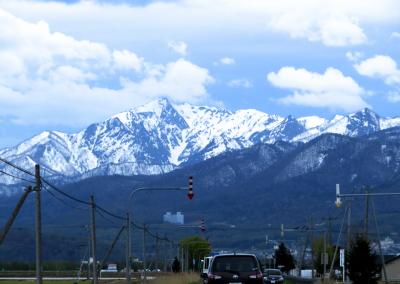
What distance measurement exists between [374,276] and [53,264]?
412ft

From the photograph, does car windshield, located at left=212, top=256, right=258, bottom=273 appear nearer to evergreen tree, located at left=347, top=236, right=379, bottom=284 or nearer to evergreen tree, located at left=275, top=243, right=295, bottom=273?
evergreen tree, located at left=347, top=236, right=379, bottom=284

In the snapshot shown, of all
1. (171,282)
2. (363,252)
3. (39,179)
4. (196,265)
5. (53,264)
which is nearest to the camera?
(39,179)

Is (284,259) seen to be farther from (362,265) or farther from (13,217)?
(13,217)

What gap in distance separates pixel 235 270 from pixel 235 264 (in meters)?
0.32

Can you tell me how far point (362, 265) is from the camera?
65750 millimetres

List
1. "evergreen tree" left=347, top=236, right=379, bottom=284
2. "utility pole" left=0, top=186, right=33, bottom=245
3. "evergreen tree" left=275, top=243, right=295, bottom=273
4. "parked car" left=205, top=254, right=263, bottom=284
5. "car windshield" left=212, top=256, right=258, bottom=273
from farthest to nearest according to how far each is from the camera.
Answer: "evergreen tree" left=275, top=243, right=295, bottom=273, "evergreen tree" left=347, top=236, right=379, bottom=284, "car windshield" left=212, top=256, right=258, bottom=273, "parked car" left=205, top=254, right=263, bottom=284, "utility pole" left=0, top=186, right=33, bottom=245

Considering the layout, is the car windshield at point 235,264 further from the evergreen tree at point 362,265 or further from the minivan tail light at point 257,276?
the evergreen tree at point 362,265

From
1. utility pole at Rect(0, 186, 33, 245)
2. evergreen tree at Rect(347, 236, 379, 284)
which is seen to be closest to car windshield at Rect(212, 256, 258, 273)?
utility pole at Rect(0, 186, 33, 245)

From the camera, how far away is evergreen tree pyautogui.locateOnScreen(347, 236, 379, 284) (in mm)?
65688

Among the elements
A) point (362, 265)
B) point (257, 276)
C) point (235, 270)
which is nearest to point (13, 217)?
point (235, 270)

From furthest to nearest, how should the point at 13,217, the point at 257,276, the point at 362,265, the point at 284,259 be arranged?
the point at 284,259 < the point at 362,265 < the point at 257,276 < the point at 13,217

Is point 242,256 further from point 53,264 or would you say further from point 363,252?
point 53,264

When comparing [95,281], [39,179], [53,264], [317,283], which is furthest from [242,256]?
[53,264]

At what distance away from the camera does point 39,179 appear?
127 feet
